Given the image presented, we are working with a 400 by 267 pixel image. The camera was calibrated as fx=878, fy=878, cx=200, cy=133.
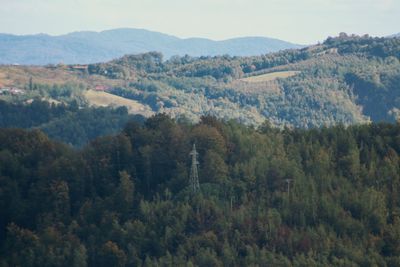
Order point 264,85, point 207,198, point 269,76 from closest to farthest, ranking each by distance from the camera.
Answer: point 207,198 → point 264,85 → point 269,76

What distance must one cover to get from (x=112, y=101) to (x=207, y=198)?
302 ft

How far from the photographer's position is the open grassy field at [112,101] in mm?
131875

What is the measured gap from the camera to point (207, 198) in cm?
4422

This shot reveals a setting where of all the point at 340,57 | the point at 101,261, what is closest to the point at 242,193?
the point at 101,261

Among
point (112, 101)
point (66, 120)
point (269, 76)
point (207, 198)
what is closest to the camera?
point (207, 198)

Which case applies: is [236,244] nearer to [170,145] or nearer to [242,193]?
[242,193]

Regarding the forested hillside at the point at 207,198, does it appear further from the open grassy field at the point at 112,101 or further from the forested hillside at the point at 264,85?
the open grassy field at the point at 112,101

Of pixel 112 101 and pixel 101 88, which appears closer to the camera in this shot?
pixel 112 101

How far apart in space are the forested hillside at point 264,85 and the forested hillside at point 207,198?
2814 inches

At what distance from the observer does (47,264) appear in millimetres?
41562

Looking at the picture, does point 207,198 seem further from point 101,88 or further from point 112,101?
point 101,88

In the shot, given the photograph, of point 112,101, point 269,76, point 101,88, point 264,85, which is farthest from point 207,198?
point 269,76

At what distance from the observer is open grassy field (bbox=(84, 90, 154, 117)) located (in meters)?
132

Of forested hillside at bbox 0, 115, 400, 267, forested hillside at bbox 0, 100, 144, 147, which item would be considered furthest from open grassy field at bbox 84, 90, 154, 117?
forested hillside at bbox 0, 115, 400, 267
